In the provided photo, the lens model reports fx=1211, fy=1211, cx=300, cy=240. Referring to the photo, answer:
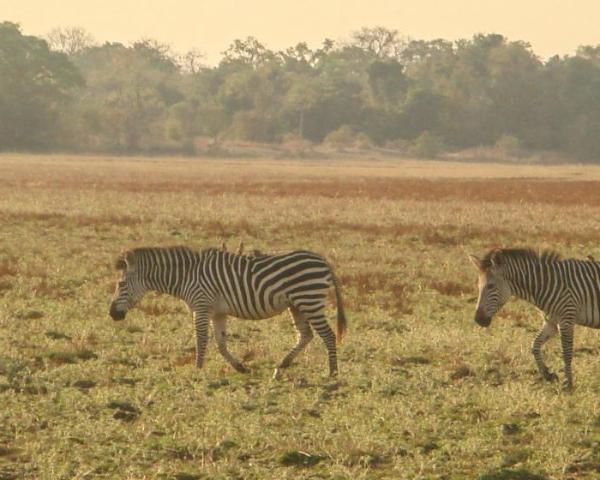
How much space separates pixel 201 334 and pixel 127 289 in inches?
41.3

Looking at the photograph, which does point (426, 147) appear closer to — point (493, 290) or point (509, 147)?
point (509, 147)

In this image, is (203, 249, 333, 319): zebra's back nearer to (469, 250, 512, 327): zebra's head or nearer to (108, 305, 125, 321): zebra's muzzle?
(108, 305, 125, 321): zebra's muzzle

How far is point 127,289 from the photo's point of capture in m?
11.9

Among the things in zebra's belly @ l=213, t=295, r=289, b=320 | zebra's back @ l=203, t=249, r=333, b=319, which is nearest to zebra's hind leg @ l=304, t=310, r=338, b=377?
zebra's back @ l=203, t=249, r=333, b=319

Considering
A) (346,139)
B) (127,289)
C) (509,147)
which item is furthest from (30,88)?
(127,289)

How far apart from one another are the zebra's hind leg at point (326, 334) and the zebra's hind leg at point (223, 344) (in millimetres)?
800

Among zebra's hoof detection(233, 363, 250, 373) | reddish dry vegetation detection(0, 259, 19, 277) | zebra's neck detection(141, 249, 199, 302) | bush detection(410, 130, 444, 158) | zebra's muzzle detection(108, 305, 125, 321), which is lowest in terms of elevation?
bush detection(410, 130, 444, 158)

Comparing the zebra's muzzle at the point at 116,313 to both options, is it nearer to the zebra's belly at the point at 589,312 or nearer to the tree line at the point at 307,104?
the zebra's belly at the point at 589,312

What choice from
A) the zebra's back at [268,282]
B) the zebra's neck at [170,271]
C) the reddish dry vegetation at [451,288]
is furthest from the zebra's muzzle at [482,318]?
the reddish dry vegetation at [451,288]

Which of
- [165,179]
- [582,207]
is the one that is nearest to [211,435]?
[582,207]

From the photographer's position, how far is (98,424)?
30.1ft

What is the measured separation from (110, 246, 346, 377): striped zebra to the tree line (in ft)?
281

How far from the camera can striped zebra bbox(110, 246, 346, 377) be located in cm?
1127

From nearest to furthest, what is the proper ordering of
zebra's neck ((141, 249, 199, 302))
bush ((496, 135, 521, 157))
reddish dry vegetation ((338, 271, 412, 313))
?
zebra's neck ((141, 249, 199, 302))
reddish dry vegetation ((338, 271, 412, 313))
bush ((496, 135, 521, 157))
